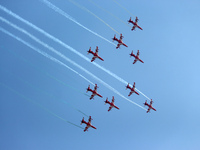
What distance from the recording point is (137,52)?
72938mm

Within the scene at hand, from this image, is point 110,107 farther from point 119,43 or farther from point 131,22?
point 131,22

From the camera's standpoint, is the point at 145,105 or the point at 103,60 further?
the point at 145,105

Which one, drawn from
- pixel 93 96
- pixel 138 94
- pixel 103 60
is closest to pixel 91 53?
pixel 103 60

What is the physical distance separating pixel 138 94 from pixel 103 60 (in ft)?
35.0

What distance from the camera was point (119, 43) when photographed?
69.2m

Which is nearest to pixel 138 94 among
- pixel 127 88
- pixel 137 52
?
pixel 127 88

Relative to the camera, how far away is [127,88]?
69312 millimetres

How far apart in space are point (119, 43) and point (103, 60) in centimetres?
543

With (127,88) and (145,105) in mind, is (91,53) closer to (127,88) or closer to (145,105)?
(127,88)

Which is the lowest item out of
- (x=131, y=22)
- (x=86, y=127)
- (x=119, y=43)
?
(x=86, y=127)

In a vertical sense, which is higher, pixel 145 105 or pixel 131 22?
pixel 131 22

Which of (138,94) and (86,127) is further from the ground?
(138,94)

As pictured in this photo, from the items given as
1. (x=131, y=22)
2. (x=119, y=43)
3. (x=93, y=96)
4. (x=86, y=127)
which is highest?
(x=131, y=22)

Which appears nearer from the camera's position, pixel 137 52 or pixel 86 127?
pixel 86 127
